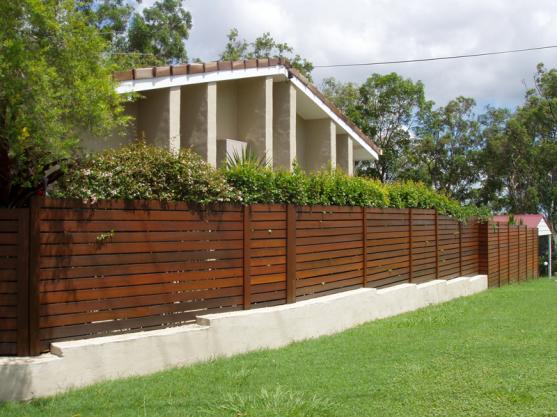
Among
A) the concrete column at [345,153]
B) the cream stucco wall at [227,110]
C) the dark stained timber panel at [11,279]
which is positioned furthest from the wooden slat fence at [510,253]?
the dark stained timber panel at [11,279]

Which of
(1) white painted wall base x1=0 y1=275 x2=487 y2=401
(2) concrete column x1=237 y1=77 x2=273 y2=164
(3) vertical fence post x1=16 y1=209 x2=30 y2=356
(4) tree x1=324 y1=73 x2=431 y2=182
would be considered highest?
(4) tree x1=324 y1=73 x2=431 y2=182

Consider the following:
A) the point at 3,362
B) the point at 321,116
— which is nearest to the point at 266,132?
the point at 321,116

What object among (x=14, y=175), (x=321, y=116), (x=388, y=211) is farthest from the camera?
(x=321, y=116)

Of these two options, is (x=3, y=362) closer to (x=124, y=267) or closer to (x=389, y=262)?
(x=124, y=267)

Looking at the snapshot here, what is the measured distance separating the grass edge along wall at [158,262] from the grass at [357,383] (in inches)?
29.2

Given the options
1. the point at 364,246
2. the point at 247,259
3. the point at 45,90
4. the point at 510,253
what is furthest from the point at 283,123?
the point at 510,253

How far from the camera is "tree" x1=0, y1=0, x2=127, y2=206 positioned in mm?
5887

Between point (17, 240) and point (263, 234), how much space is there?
12.1 ft

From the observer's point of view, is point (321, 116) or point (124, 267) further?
point (321, 116)

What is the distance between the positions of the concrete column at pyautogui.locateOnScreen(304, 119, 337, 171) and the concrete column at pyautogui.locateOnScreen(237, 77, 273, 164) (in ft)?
9.47

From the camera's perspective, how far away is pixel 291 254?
31.1ft

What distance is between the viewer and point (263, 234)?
354 inches

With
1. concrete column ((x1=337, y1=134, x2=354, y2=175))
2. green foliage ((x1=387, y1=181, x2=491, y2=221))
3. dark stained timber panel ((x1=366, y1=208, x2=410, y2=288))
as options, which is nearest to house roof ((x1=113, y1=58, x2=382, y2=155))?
concrete column ((x1=337, y1=134, x2=354, y2=175))

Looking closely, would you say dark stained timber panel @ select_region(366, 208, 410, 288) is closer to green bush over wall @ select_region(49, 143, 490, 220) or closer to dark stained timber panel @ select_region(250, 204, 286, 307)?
green bush over wall @ select_region(49, 143, 490, 220)
